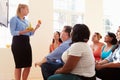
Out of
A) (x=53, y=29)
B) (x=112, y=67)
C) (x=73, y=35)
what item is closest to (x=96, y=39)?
(x=53, y=29)

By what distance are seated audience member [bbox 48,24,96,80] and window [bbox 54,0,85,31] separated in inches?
173

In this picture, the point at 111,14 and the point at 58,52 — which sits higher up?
the point at 111,14

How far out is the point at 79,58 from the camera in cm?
211

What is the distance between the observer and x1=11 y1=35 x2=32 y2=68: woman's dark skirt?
3.62 meters

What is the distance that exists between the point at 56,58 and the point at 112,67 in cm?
66

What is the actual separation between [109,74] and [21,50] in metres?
1.46

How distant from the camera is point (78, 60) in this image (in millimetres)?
2117

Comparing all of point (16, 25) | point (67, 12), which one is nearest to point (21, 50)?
point (16, 25)

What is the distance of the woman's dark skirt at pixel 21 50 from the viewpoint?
11.9 ft

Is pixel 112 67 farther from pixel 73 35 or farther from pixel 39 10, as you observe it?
pixel 39 10

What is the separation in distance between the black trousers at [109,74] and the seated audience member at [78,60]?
0.60 meters

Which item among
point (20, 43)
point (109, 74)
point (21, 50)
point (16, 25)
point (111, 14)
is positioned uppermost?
point (111, 14)

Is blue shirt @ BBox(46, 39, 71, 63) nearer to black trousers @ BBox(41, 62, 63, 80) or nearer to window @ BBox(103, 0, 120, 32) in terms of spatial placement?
black trousers @ BBox(41, 62, 63, 80)

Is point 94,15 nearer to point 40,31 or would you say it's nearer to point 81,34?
point 40,31
